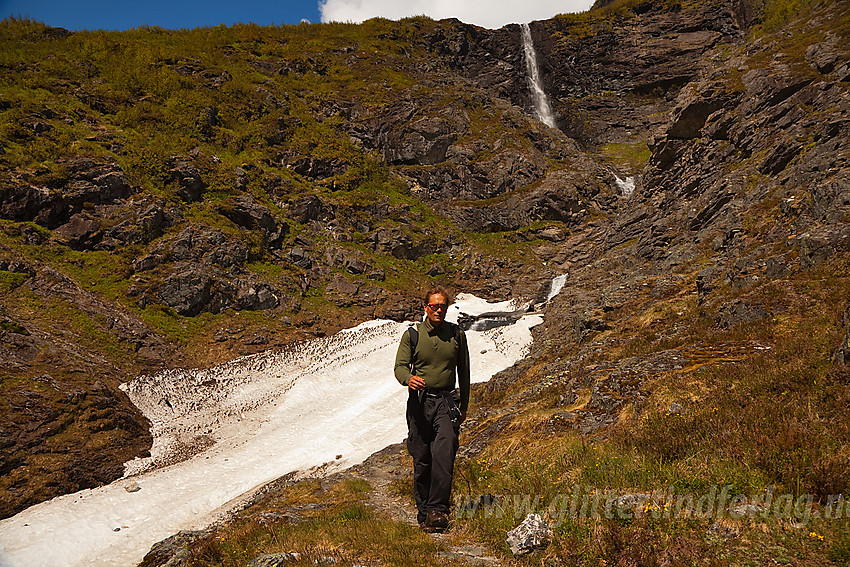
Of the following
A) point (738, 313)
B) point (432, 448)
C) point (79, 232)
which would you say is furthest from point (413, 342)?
point (79, 232)

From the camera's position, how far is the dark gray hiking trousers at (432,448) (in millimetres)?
5457

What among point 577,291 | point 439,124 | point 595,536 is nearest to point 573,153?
point 439,124

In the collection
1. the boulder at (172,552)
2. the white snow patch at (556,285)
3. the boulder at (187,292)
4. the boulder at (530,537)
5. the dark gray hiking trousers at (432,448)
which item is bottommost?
the white snow patch at (556,285)

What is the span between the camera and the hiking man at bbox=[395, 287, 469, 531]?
5.46 meters

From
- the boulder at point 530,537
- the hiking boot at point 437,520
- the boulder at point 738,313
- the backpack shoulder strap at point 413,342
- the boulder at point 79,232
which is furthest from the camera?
the boulder at point 79,232

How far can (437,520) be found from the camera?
5363 millimetres

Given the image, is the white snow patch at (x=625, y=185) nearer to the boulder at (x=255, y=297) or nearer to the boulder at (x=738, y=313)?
the boulder at (x=255, y=297)

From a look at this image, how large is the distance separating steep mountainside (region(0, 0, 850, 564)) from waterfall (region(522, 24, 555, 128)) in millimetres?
3112

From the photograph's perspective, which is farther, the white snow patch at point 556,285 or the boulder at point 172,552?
the white snow patch at point 556,285

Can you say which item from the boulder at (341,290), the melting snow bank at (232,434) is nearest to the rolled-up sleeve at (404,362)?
the melting snow bank at (232,434)

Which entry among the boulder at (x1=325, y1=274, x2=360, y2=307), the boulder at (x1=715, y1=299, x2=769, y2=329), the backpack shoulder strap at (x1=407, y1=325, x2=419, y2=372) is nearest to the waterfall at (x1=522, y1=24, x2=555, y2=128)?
the boulder at (x1=325, y1=274, x2=360, y2=307)

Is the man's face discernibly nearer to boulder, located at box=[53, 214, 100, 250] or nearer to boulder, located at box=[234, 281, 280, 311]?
boulder, located at box=[234, 281, 280, 311]

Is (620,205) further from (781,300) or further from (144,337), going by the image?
(144,337)

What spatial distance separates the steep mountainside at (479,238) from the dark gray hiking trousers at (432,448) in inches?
25.6
